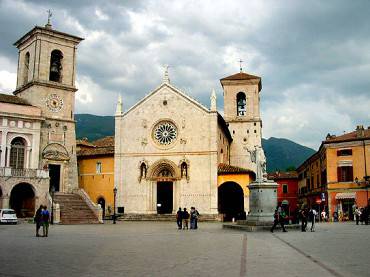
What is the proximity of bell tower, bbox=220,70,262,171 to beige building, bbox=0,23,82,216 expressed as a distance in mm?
19968

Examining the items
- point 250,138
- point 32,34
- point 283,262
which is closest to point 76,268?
point 283,262

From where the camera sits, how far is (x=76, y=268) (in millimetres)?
10961

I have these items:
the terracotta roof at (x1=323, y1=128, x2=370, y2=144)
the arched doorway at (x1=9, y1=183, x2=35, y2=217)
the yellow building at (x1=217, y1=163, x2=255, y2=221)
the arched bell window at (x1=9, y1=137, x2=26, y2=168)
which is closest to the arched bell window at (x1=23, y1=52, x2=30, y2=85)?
the arched bell window at (x1=9, y1=137, x2=26, y2=168)

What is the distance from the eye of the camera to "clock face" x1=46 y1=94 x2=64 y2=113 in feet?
147

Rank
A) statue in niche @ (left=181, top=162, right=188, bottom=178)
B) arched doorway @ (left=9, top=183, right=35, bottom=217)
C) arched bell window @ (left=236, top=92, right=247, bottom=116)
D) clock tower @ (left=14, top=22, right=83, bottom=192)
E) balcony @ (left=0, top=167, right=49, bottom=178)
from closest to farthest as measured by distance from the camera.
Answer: balcony @ (left=0, top=167, right=49, bottom=178) < arched doorway @ (left=9, top=183, right=35, bottom=217) < clock tower @ (left=14, top=22, right=83, bottom=192) < statue in niche @ (left=181, top=162, right=188, bottom=178) < arched bell window @ (left=236, top=92, right=247, bottom=116)

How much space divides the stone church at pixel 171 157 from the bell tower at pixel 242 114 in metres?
7.50

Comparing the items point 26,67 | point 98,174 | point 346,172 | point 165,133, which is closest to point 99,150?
point 98,174

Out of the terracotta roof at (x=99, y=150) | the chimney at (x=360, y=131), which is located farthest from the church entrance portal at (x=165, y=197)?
the chimney at (x=360, y=131)

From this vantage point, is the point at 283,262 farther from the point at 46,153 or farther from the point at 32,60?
Answer: the point at 32,60

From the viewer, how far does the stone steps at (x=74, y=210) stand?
125 ft

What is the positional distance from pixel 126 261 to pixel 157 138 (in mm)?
34827

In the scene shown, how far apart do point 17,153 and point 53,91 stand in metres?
7.49

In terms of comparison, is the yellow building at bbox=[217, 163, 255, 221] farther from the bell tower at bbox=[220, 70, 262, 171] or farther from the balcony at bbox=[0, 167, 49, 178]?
the balcony at bbox=[0, 167, 49, 178]

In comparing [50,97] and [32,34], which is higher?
[32,34]
